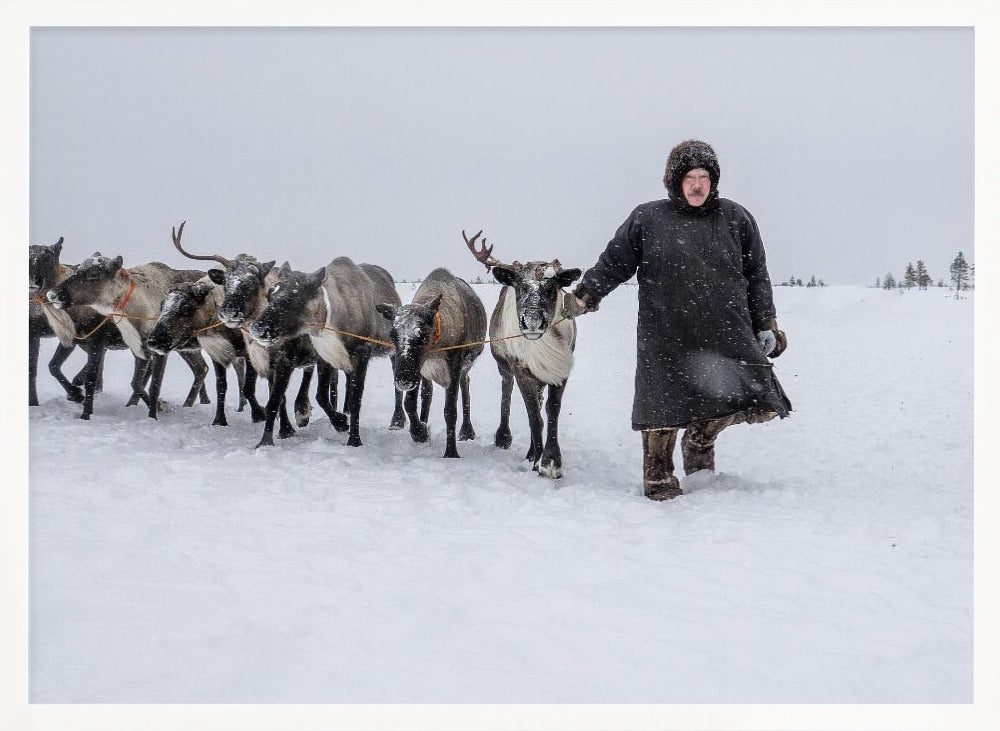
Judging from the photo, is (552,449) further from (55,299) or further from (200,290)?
(55,299)

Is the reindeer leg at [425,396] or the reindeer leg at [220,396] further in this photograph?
the reindeer leg at [425,396]

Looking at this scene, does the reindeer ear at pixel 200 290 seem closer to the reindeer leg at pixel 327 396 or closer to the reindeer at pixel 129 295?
the reindeer at pixel 129 295

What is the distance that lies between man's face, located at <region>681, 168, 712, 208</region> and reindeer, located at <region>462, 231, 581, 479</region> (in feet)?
3.62

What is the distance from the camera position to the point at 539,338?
5945mm

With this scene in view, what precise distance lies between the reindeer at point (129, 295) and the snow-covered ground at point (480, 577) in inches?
64.0

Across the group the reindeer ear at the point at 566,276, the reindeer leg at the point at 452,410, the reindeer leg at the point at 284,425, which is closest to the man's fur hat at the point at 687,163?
the reindeer ear at the point at 566,276

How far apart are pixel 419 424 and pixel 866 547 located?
4.17m

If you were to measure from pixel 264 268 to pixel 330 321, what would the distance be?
0.82m

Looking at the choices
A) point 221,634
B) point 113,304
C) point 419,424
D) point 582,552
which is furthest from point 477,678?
point 113,304

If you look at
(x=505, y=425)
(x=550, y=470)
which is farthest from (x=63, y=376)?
(x=550, y=470)

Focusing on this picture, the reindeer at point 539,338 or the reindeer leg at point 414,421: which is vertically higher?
the reindeer at point 539,338

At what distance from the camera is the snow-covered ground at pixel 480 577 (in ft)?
9.05

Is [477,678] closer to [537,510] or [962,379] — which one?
[537,510]

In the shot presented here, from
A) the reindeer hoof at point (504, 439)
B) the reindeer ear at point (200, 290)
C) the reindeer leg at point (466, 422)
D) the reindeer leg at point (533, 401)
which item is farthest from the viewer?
the reindeer leg at point (466, 422)
